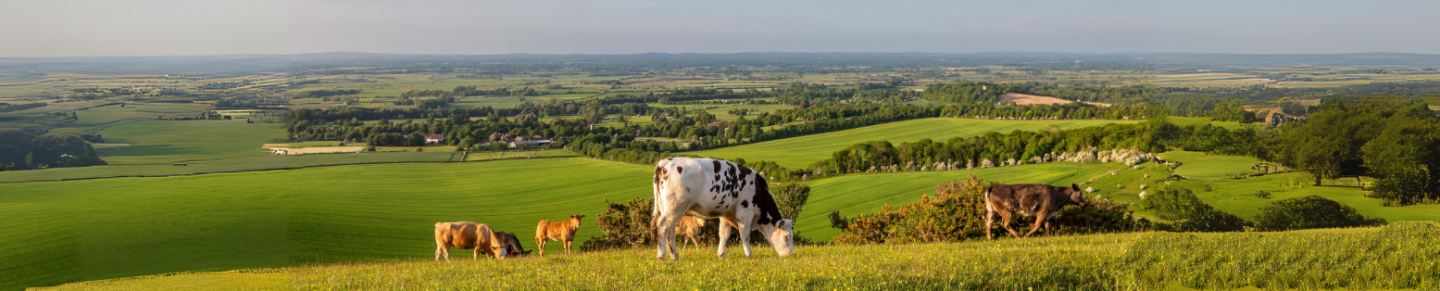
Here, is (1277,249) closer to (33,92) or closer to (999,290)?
(999,290)

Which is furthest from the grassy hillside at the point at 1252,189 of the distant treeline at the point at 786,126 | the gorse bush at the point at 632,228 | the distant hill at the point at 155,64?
the distant treeline at the point at 786,126

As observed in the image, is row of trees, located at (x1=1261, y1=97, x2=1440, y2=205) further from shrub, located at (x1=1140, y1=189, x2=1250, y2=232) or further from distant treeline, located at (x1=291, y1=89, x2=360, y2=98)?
distant treeline, located at (x1=291, y1=89, x2=360, y2=98)

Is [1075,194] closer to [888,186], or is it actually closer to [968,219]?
[968,219]

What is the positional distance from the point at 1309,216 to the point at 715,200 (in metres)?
16.1

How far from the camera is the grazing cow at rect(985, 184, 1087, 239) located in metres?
11.8

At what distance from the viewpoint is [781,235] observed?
8992 mm

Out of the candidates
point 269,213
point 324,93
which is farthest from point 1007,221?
point 324,93

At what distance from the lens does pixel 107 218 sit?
21531 millimetres

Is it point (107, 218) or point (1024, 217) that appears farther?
point (107, 218)

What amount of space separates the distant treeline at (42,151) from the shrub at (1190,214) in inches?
1142

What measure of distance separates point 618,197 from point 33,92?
95.9 ft

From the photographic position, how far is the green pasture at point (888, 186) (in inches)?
1356

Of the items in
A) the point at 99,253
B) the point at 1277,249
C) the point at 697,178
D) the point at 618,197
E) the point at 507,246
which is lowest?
the point at 618,197

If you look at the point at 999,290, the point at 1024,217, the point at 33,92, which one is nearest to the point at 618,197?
the point at 33,92
